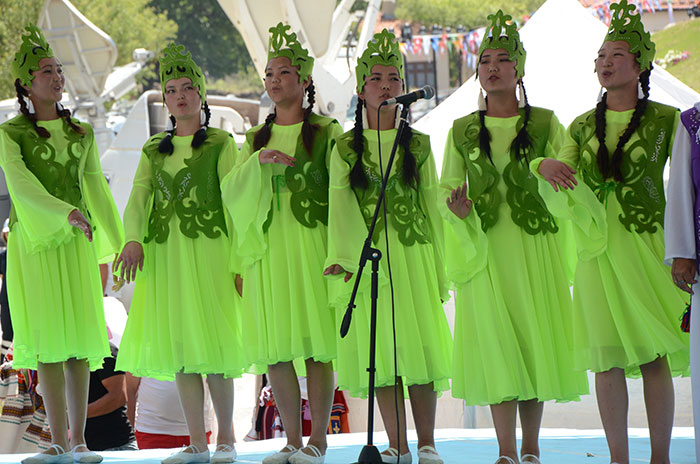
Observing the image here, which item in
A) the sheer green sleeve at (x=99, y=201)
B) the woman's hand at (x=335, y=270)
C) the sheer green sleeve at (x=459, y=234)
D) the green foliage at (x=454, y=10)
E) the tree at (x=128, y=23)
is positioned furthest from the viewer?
the green foliage at (x=454, y=10)

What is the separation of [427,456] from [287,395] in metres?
0.72

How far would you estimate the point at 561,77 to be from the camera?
762 cm

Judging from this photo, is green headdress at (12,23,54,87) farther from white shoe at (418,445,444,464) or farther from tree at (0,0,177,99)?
tree at (0,0,177,99)

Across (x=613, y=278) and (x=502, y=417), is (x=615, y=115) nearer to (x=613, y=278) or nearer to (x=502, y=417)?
(x=613, y=278)

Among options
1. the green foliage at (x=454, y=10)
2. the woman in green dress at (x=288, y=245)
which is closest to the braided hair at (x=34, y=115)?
the woman in green dress at (x=288, y=245)

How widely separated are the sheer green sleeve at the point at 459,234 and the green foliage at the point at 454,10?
50042 mm

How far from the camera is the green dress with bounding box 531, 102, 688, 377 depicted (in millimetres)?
4242

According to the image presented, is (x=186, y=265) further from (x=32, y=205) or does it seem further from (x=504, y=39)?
(x=504, y=39)

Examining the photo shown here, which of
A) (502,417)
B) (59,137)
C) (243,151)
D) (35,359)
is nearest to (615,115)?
(502,417)

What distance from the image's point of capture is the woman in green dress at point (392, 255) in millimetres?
4672

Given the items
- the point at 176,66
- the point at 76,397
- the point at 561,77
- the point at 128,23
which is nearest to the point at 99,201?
the point at 176,66

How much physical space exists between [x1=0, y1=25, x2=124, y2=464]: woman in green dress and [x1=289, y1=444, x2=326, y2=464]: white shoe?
3.60 ft

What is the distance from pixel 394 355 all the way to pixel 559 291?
794 mm

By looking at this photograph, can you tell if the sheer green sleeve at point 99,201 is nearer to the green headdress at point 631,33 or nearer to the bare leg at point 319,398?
the bare leg at point 319,398
